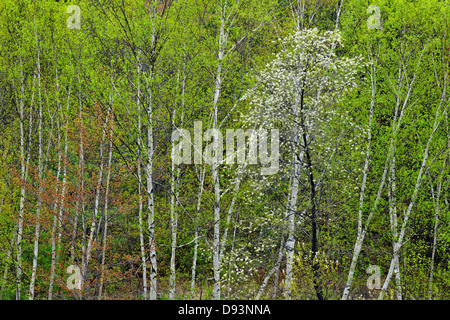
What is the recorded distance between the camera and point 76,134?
13.9 metres

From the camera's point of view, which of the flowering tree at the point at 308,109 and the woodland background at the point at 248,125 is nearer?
the flowering tree at the point at 308,109

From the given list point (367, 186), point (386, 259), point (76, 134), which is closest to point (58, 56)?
point (76, 134)

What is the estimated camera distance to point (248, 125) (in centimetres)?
1295

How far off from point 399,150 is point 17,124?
14.4m

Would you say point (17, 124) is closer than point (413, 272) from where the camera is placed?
No

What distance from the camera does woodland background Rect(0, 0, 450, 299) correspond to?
34.8 feet

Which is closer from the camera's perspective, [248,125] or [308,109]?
[308,109]

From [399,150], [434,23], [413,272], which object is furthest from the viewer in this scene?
[413,272]

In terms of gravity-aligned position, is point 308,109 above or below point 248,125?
above

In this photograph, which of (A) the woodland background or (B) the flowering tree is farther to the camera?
(A) the woodland background

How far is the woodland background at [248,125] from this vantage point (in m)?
10.6
